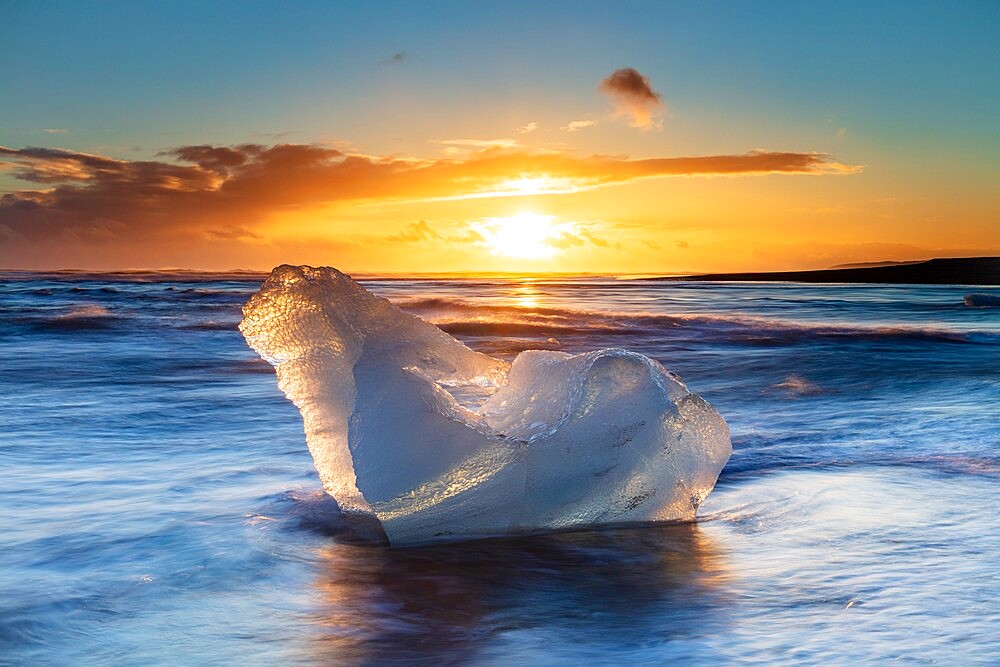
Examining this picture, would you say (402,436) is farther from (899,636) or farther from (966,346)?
(966,346)

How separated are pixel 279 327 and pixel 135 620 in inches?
60.3

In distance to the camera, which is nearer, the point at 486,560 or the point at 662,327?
the point at 486,560

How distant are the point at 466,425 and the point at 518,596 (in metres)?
0.75

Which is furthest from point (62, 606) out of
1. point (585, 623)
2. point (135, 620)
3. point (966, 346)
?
point (966, 346)

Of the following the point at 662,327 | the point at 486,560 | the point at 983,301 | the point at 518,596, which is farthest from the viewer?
the point at 983,301

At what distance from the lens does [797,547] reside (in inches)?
136

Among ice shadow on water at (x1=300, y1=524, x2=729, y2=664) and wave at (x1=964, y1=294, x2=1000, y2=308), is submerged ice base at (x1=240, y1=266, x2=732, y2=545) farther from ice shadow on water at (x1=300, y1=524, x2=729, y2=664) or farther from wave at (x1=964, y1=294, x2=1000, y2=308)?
wave at (x1=964, y1=294, x2=1000, y2=308)

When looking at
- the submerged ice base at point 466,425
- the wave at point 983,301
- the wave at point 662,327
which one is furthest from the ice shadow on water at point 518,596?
the wave at point 983,301

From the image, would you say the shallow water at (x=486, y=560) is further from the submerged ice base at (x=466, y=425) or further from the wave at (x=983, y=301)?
the wave at (x=983, y=301)

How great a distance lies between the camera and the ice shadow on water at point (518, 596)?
8.46ft

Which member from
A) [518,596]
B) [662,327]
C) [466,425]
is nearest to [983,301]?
[662,327]

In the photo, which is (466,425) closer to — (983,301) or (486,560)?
(486,560)

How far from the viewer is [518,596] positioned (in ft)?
9.75

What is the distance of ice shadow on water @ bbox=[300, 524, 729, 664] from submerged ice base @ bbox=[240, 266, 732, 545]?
6.0 inches
